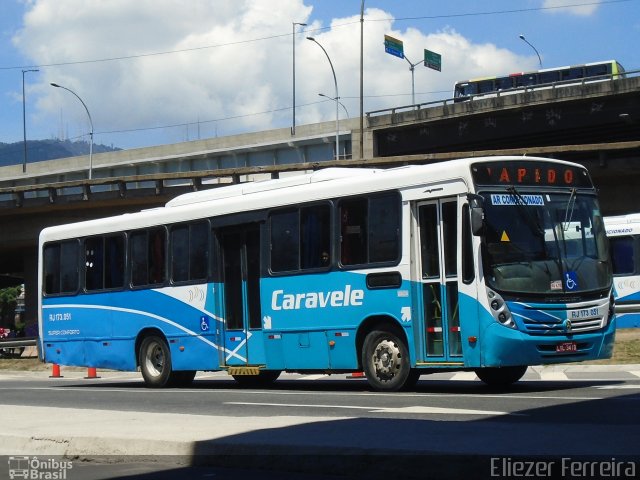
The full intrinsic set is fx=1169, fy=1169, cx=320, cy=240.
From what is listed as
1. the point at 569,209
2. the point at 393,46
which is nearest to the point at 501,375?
the point at 569,209

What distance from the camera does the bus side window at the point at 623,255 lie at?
35.0m

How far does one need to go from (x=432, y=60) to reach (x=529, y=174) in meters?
65.3

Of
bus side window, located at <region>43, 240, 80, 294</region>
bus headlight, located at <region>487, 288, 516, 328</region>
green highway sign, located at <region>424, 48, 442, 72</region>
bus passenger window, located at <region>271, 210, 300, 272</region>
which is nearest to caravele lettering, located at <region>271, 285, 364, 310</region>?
bus passenger window, located at <region>271, 210, 300, 272</region>

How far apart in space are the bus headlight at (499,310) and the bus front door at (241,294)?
4.98 meters

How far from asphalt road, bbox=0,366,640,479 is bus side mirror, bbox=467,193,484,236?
2201mm

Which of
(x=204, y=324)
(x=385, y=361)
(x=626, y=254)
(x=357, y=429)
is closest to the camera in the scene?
(x=357, y=429)

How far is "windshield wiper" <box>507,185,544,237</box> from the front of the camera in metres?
16.0

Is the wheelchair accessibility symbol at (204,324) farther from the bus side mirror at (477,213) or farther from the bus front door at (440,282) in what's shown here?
the bus side mirror at (477,213)

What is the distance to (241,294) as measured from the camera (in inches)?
778

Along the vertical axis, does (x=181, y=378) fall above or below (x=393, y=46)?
below

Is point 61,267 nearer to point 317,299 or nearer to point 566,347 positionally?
point 317,299

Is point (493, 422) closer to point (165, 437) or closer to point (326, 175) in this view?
point (165, 437)

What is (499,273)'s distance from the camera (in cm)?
1573

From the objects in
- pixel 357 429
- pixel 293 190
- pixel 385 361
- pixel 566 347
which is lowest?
pixel 357 429
